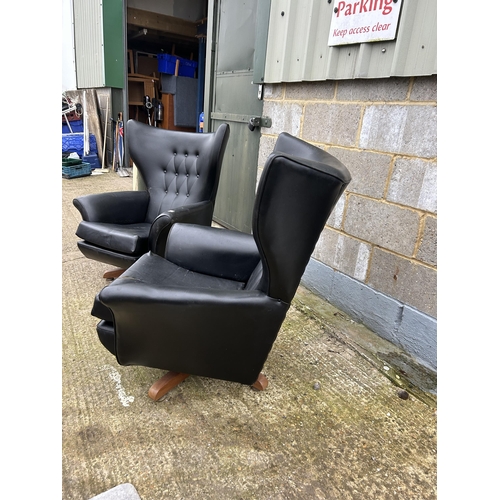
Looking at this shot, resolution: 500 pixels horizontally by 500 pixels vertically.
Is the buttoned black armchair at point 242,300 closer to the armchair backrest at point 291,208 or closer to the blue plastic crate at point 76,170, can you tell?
the armchair backrest at point 291,208

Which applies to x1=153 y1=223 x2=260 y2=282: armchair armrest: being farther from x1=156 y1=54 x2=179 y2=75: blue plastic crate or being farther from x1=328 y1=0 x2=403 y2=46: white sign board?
x1=156 y1=54 x2=179 y2=75: blue plastic crate

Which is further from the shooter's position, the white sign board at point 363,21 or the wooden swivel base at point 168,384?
the white sign board at point 363,21

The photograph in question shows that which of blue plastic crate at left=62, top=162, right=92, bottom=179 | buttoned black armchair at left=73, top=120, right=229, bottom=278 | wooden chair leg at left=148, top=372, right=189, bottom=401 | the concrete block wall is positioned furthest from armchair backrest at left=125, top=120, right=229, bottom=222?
blue plastic crate at left=62, top=162, right=92, bottom=179

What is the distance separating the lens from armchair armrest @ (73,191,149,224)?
2.25 metres

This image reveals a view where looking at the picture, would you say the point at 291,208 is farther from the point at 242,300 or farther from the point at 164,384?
the point at 164,384

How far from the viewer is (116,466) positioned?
118cm

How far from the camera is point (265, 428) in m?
1.37

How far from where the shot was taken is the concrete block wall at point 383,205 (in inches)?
66.5

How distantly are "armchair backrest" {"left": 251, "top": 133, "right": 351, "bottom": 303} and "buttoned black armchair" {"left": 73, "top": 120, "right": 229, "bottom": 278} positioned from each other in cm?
106

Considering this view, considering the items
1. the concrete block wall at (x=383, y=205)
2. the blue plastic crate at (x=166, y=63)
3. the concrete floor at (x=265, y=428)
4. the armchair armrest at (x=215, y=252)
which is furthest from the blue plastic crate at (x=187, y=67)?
the concrete floor at (x=265, y=428)

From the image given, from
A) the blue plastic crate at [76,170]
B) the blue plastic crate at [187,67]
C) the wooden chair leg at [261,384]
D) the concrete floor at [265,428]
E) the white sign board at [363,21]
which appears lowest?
the concrete floor at [265,428]

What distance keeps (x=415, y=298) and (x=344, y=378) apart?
54cm

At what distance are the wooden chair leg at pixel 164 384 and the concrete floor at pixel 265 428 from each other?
0.11ft

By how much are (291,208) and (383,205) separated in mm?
1030
